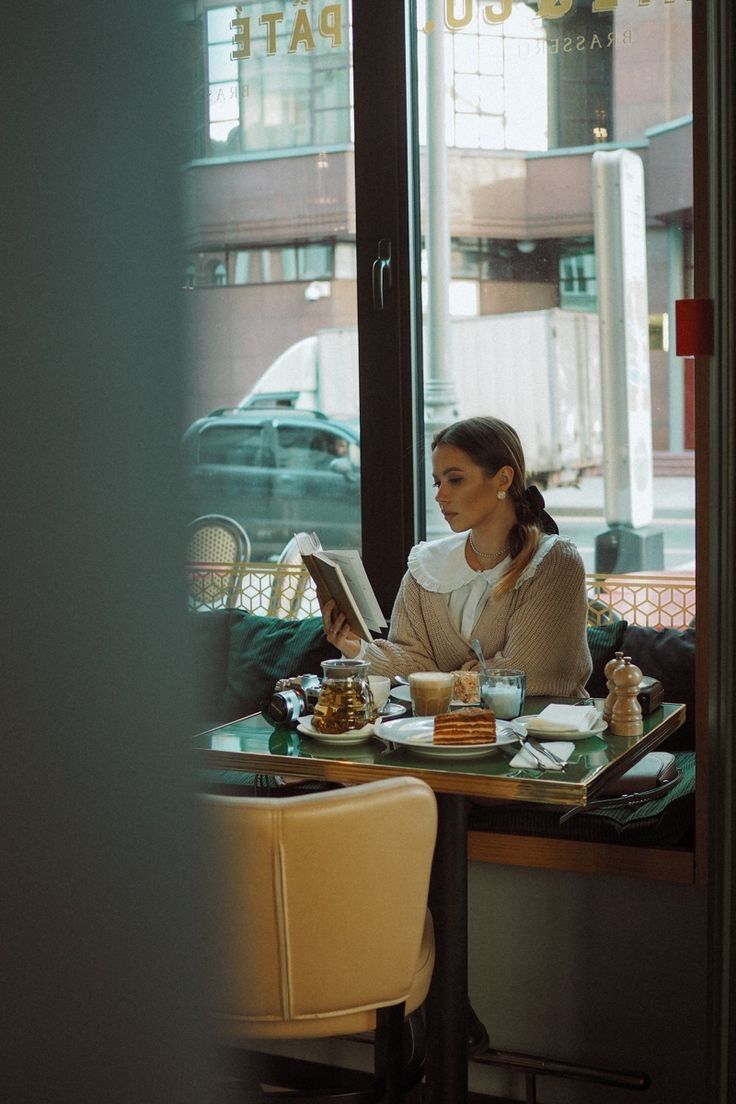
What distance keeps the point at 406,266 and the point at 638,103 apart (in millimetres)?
740

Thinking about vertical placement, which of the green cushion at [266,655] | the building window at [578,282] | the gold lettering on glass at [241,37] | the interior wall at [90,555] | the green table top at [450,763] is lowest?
the green cushion at [266,655]

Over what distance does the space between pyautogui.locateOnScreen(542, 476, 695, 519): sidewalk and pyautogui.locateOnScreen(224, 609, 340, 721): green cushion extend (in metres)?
0.74

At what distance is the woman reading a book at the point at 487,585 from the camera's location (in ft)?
8.27

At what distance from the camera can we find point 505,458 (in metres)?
2.69

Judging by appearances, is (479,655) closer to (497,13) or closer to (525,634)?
(525,634)

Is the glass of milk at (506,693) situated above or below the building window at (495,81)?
below

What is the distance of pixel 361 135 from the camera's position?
3.31 metres

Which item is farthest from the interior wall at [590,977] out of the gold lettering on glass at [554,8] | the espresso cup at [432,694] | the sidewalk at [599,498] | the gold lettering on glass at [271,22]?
the gold lettering on glass at [271,22]

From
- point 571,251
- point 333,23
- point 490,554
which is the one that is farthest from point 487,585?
point 333,23

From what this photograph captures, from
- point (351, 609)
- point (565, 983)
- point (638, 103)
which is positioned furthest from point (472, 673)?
point (638, 103)

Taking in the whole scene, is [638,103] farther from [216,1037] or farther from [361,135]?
[216,1037]

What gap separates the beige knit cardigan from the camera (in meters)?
2.50

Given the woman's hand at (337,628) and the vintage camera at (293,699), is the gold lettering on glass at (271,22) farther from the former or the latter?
the vintage camera at (293,699)

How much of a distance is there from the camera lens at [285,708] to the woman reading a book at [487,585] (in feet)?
1.10
